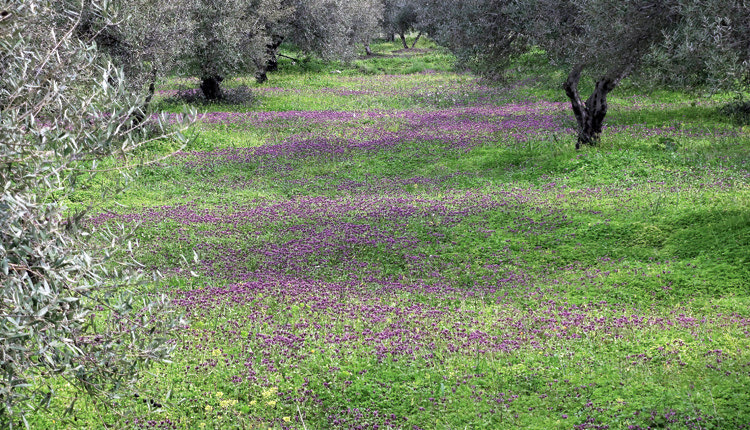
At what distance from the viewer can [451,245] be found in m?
12.6

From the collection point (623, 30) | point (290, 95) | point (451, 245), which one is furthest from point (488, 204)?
point (290, 95)

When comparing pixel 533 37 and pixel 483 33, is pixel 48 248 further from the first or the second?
pixel 483 33

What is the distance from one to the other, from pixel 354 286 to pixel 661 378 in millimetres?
5514

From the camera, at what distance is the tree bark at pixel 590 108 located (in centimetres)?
1852

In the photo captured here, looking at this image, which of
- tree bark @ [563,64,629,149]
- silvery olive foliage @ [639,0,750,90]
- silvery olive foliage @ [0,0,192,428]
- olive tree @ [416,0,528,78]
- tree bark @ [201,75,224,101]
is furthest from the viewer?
tree bark @ [201,75,224,101]

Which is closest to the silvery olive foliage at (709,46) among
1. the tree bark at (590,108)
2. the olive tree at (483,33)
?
the olive tree at (483,33)

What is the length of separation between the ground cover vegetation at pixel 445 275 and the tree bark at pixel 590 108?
0.40m

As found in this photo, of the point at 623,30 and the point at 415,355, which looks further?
the point at 623,30

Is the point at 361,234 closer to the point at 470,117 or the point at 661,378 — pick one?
the point at 661,378

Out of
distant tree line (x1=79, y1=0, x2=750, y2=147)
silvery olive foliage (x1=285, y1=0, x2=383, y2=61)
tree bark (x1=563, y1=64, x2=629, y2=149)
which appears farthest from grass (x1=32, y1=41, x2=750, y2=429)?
silvery olive foliage (x1=285, y1=0, x2=383, y2=61)

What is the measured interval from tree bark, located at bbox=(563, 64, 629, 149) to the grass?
63 centimetres

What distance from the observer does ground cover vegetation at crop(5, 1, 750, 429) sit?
6.48 m

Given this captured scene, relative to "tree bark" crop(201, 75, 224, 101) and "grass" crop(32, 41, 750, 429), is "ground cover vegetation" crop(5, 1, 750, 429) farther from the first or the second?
"tree bark" crop(201, 75, 224, 101)

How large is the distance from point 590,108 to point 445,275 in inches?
424
